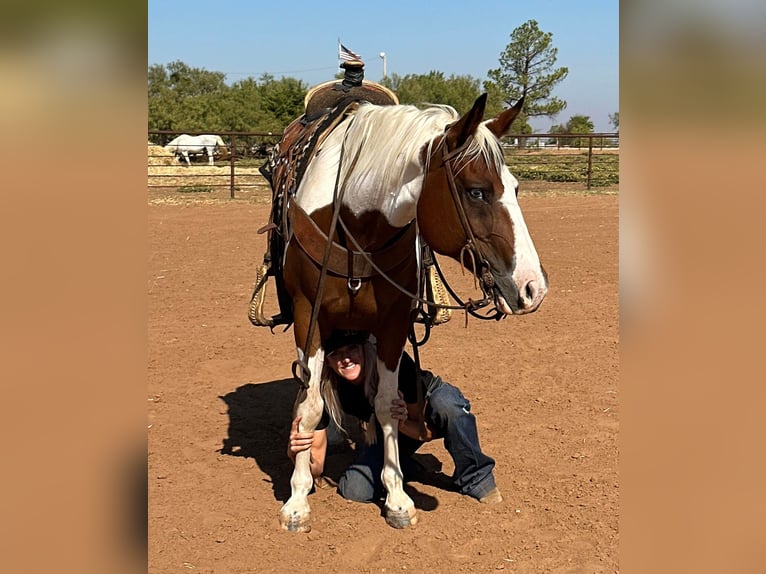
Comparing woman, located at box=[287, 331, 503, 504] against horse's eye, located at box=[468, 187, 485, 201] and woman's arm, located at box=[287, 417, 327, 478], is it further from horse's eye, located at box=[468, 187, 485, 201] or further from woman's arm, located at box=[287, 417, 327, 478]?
horse's eye, located at box=[468, 187, 485, 201]

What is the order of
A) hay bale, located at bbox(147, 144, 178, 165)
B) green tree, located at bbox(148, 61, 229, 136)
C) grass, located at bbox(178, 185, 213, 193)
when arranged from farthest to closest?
green tree, located at bbox(148, 61, 229, 136), hay bale, located at bbox(147, 144, 178, 165), grass, located at bbox(178, 185, 213, 193)

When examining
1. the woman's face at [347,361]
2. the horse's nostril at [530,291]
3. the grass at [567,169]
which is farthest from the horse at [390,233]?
the grass at [567,169]

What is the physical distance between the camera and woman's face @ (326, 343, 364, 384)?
3.29 metres

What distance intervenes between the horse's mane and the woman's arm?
3.92 ft

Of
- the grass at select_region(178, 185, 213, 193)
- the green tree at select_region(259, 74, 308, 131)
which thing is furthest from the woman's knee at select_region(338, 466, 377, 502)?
the green tree at select_region(259, 74, 308, 131)

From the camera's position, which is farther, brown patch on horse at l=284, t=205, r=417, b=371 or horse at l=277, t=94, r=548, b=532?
brown patch on horse at l=284, t=205, r=417, b=371

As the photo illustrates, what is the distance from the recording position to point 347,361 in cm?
330

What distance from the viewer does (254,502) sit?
3.34 m

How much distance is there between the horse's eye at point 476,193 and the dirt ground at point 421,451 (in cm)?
150

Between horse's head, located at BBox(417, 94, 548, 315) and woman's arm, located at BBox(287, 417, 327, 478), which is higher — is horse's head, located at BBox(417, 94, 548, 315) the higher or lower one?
the higher one

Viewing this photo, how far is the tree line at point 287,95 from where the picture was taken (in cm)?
3027

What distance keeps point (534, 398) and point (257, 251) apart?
18.5ft
